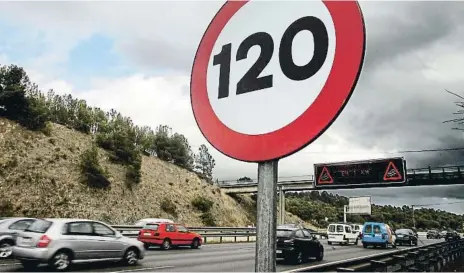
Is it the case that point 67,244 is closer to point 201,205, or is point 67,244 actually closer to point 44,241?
point 44,241

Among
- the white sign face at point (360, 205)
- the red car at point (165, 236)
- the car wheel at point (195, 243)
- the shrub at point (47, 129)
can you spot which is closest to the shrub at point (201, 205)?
the white sign face at point (360, 205)

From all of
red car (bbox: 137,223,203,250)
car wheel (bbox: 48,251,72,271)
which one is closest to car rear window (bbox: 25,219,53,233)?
car wheel (bbox: 48,251,72,271)

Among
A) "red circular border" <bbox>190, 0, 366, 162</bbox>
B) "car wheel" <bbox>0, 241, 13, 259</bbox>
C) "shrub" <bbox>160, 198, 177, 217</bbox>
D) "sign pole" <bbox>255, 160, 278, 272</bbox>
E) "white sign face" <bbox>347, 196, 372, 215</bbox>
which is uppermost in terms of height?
"white sign face" <bbox>347, 196, 372, 215</bbox>

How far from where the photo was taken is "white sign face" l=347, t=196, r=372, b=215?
52.3m

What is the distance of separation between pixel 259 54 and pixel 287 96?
0.84ft

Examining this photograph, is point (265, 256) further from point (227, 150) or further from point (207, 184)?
point (207, 184)

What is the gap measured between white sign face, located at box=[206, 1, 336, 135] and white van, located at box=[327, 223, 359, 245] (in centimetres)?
3315

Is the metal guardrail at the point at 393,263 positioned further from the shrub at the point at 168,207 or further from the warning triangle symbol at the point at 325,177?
the shrub at the point at 168,207

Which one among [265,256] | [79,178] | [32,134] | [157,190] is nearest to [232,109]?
[265,256]

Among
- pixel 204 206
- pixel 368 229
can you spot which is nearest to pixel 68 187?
pixel 204 206

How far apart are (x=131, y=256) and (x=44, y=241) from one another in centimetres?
325

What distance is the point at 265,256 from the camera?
1.55m

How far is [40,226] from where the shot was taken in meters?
12.8

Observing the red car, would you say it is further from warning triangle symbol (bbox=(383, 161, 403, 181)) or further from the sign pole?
warning triangle symbol (bbox=(383, 161, 403, 181))
